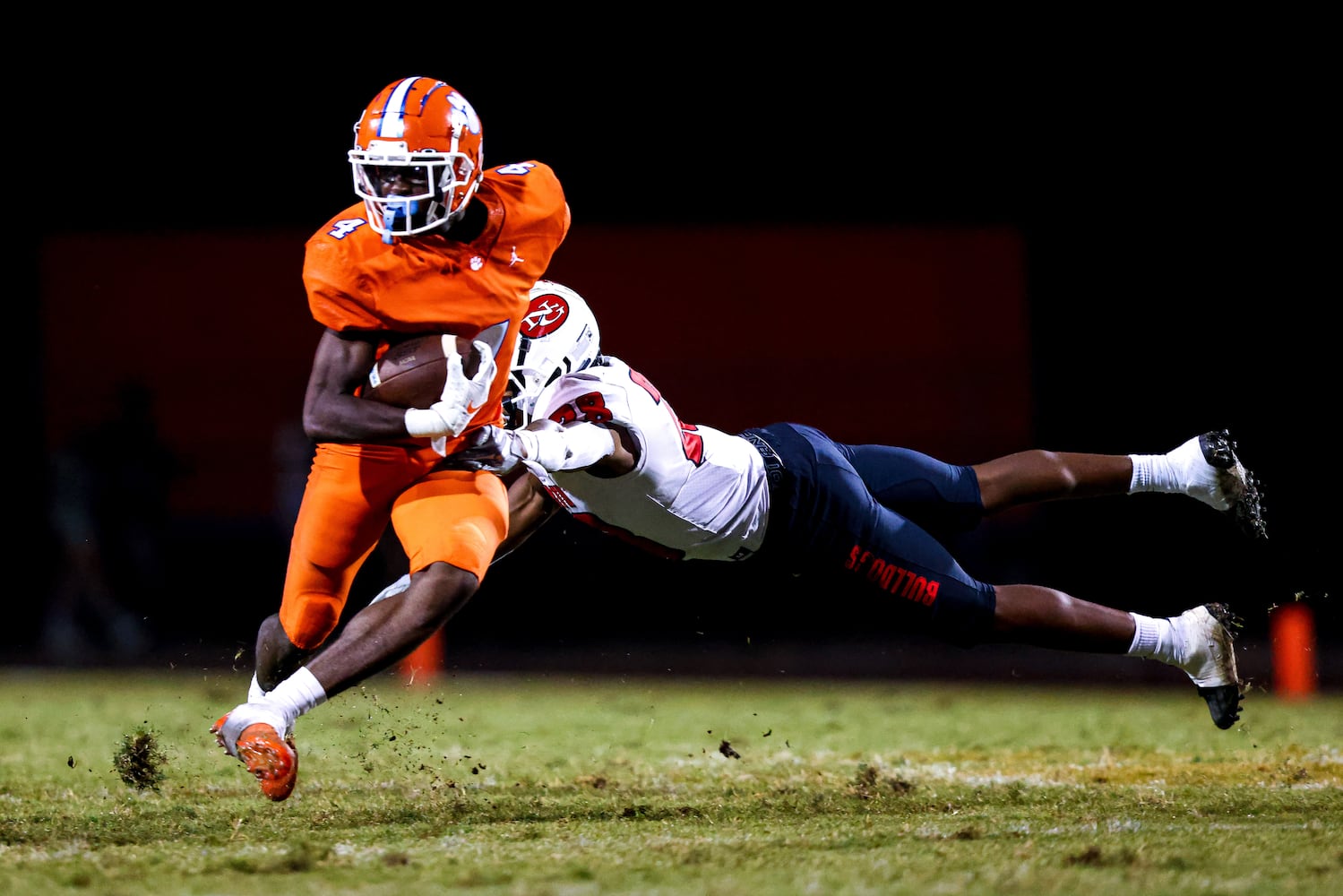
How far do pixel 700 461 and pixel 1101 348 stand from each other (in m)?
5.98

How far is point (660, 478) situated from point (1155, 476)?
1.37 m

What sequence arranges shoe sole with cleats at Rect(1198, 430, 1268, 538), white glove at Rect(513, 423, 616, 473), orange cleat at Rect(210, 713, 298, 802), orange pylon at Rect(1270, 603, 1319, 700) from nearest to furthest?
orange cleat at Rect(210, 713, 298, 802) → white glove at Rect(513, 423, 616, 473) → shoe sole with cleats at Rect(1198, 430, 1268, 538) → orange pylon at Rect(1270, 603, 1319, 700)

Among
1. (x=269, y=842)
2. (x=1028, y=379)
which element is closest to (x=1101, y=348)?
(x=1028, y=379)

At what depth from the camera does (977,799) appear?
3918mm

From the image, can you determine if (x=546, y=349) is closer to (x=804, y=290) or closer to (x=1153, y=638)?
(x=1153, y=638)

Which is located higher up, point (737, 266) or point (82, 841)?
point (737, 266)

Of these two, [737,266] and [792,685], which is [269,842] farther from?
[737,266]

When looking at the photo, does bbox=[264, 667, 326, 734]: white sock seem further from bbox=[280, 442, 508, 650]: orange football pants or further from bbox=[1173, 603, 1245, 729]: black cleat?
bbox=[1173, 603, 1245, 729]: black cleat

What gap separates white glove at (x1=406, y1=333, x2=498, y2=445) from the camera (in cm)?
350

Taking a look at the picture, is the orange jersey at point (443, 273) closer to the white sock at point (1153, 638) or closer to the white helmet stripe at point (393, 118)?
the white helmet stripe at point (393, 118)

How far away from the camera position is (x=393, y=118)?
3662 mm

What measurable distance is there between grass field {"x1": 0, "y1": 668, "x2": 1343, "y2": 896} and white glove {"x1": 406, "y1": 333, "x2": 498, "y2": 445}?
0.93 m

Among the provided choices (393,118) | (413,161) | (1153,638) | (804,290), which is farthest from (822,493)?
(804,290)

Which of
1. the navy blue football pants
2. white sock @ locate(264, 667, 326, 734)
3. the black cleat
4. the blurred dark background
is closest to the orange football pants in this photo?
white sock @ locate(264, 667, 326, 734)
